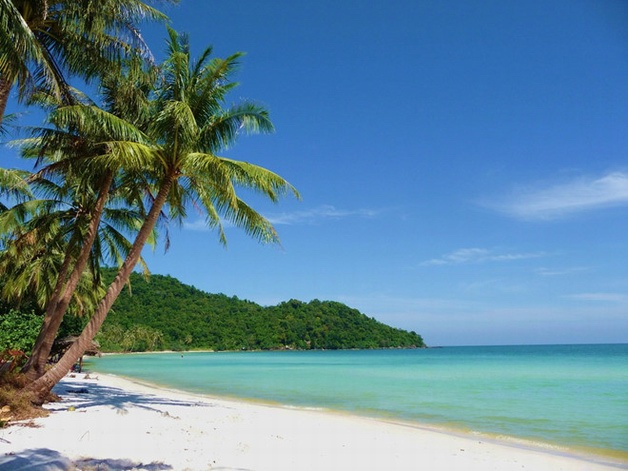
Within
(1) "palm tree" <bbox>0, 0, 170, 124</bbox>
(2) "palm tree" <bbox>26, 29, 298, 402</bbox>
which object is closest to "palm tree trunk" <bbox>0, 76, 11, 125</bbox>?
(1) "palm tree" <bbox>0, 0, 170, 124</bbox>

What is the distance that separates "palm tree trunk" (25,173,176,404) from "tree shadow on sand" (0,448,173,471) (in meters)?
2.77

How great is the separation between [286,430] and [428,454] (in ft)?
8.26

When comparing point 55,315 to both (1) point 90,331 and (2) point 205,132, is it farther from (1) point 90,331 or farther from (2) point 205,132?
(2) point 205,132

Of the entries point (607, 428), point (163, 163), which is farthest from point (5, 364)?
point (607, 428)

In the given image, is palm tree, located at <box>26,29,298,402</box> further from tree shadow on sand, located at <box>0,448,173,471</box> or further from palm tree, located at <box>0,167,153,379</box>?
tree shadow on sand, located at <box>0,448,173,471</box>

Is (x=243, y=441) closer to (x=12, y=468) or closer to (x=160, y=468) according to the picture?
(x=160, y=468)

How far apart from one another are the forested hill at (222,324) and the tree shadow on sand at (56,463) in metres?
60.9

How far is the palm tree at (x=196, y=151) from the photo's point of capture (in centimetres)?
828

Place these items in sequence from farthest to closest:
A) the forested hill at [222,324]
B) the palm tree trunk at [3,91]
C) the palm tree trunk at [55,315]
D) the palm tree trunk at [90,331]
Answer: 1. the forested hill at [222,324]
2. the palm tree trunk at [55,315]
3. the palm tree trunk at [90,331]
4. the palm tree trunk at [3,91]

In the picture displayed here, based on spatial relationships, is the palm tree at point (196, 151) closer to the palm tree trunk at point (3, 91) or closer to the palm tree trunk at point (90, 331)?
the palm tree trunk at point (90, 331)

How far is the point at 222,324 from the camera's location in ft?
299

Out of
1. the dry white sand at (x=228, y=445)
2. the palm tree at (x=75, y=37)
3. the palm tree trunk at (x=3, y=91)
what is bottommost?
the dry white sand at (x=228, y=445)

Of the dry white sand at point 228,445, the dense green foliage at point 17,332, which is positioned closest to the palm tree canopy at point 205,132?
the dry white sand at point 228,445

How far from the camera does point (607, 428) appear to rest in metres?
10.9
